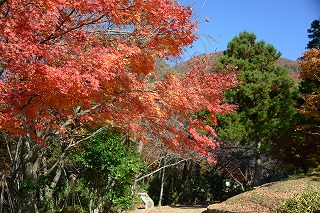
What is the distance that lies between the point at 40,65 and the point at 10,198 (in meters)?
6.37

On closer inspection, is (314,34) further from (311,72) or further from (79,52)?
(79,52)

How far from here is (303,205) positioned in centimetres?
742

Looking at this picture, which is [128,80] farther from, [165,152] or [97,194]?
[165,152]

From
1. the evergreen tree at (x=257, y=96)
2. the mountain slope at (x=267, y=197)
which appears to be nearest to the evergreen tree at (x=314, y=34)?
the evergreen tree at (x=257, y=96)

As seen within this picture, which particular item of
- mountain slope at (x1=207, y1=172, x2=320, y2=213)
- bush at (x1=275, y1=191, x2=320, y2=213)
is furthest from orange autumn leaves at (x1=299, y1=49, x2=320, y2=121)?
bush at (x1=275, y1=191, x2=320, y2=213)

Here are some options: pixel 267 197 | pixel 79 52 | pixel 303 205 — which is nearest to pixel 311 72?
pixel 267 197

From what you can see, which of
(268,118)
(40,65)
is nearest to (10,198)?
(40,65)

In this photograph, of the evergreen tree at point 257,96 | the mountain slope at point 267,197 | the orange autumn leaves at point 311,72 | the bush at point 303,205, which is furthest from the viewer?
the evergreen tree at point 257,96

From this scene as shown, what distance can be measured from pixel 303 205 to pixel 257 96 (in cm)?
1104

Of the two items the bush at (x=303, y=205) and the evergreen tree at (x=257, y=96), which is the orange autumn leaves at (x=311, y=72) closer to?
the evergreen tree at (x=257, y=96)

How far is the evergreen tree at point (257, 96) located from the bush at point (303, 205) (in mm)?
9128

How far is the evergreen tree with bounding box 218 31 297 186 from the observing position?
17.5 metres

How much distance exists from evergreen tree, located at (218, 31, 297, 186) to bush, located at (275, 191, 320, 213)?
359 inches

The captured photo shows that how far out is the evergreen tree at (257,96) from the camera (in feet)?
57.3
